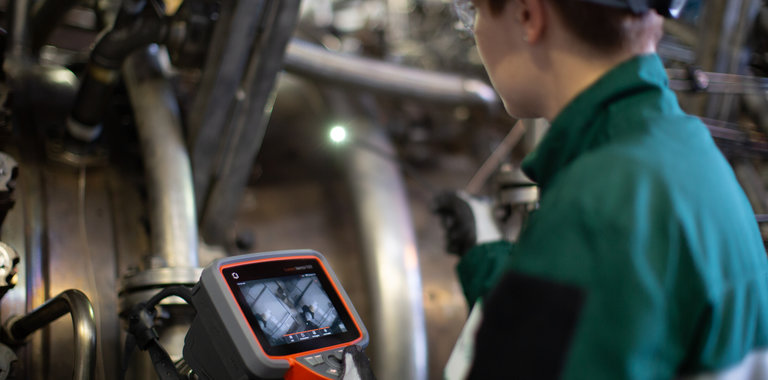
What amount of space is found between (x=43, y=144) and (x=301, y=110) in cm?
73

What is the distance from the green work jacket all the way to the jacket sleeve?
0.69m

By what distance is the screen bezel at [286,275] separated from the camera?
2.83ft

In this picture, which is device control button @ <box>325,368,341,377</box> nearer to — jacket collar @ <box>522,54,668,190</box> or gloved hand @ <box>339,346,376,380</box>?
gloved hand @ <box>339,346,376,380</box>

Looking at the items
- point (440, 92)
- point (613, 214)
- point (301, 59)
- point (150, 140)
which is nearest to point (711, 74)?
point (440, 92)

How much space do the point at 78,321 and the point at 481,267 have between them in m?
0.73

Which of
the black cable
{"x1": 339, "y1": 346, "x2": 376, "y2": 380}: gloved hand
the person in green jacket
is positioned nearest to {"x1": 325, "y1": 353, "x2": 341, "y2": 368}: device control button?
{"x1": 339, "y1": 346, "x2": 376, "y2": 380}: gloved hand

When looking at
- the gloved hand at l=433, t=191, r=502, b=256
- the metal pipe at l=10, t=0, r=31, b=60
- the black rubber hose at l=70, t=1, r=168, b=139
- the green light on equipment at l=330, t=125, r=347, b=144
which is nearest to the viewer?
the black rubber hose at l=70, t=1, r=168, b=139

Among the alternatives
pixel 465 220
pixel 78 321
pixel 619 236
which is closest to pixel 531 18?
pixel 619 236

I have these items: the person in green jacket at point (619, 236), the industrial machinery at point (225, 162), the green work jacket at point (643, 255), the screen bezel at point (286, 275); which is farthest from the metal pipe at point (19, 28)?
the green work jacket at point (643, 255)

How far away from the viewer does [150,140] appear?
1453mm

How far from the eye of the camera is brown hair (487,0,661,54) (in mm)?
629

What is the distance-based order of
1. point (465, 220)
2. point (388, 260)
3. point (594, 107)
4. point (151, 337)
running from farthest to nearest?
point (388, 260) → point (465, 220) → point (151, 337) → point (594, 107)

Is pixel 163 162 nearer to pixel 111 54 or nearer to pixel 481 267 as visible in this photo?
pixel 111 54

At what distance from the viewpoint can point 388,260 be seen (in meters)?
1.84
